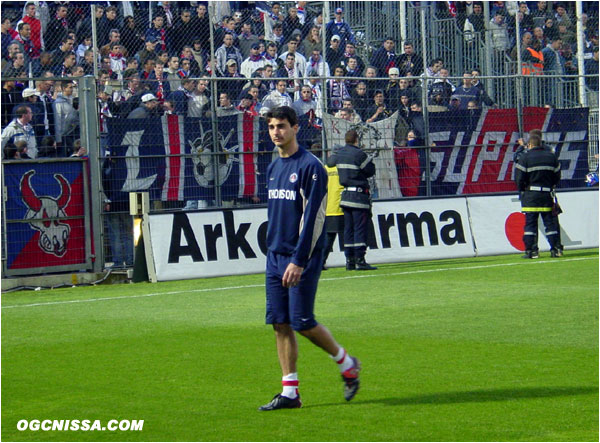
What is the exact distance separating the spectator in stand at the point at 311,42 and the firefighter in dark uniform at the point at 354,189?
14.0 feet

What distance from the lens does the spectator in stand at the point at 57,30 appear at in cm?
2012

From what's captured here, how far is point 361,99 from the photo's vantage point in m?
21.3

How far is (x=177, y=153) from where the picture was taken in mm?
19219

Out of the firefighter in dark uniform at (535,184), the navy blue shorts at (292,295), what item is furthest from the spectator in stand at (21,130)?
the navy blue shorts at (292,295)

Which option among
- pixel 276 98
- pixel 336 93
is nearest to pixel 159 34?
pixel 276 98

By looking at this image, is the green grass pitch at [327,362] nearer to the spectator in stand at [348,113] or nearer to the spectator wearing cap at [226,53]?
the spectator in stand at [348,113]

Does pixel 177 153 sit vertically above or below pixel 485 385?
above

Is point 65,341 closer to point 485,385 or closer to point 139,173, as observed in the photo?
point 485,385

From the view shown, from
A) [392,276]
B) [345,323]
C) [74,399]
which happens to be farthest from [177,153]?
[74,399]

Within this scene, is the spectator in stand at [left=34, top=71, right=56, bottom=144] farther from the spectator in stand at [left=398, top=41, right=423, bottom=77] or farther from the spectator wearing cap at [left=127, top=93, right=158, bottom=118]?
the spectator in stand at [left=398, top=41, right=423, bottom=77]

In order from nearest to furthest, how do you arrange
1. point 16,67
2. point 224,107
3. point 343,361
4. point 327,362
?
1. point 343,361
2. point 327,362
3. point 16,67
4. point 224,107

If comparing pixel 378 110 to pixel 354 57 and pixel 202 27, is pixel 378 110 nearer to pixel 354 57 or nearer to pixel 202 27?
pixel 354 57

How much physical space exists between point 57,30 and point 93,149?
304cm

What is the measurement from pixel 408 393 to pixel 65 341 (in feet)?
15.3
